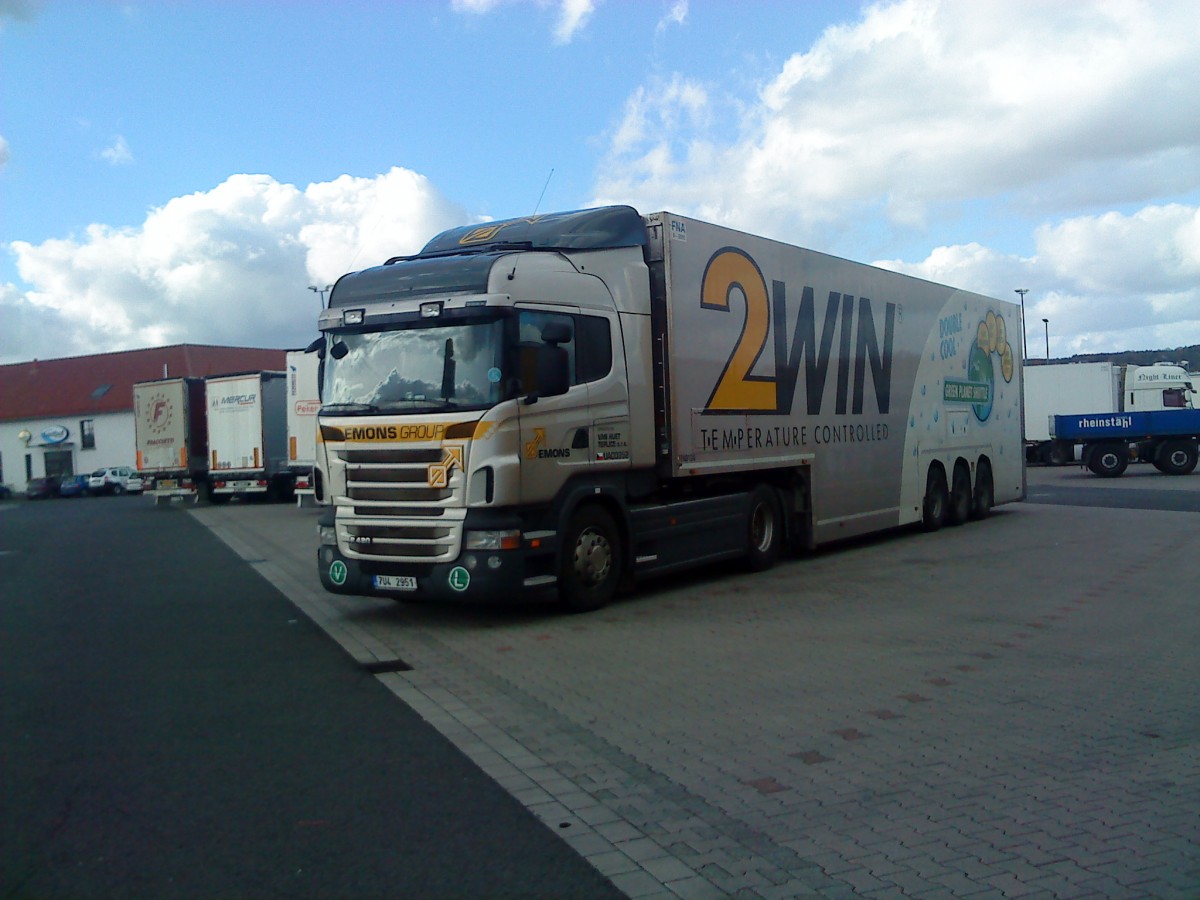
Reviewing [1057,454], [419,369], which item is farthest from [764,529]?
[1057,454]

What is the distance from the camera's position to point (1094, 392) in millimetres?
43500

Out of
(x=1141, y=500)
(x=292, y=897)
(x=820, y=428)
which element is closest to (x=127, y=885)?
(x=292, y=897)

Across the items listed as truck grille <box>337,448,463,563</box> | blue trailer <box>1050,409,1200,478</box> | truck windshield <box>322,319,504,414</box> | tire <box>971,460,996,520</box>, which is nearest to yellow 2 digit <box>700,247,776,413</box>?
truck windshield <box>322,319,504,414</box>

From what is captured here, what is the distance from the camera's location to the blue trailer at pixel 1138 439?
3503cm

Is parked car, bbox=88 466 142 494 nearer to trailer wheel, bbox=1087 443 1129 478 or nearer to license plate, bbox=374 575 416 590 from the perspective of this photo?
trailer wheel, bbox=1087 443 1129 478

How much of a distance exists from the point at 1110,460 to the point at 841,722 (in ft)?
106

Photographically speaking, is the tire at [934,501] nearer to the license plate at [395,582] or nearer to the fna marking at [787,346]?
the fna marking at [787,346]

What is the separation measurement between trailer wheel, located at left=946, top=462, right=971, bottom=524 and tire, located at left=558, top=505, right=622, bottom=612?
9.75 metres

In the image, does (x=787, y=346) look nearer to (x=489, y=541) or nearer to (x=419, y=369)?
(x=419, y=369)

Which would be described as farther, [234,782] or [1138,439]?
[1138,439]

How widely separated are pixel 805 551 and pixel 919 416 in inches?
133

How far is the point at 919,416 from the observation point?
17.7 m

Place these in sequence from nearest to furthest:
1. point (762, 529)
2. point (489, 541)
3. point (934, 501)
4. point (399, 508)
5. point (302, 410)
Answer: point (489, 541)
point (399, 508)
point (762, 529)
point (934, 501)
point (302, 410)

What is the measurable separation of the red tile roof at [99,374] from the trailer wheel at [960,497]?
5547 centimetres
